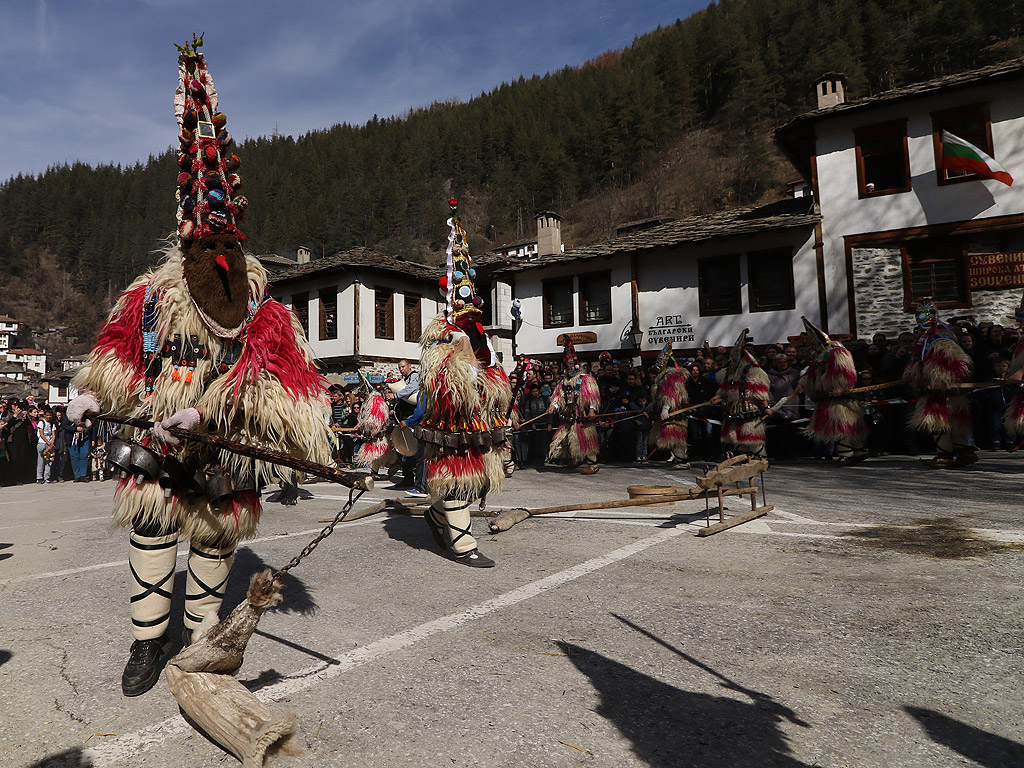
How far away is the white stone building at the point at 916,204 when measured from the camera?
15711 millimetres

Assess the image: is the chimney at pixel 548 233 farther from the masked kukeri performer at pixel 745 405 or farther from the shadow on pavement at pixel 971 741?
the shadow on pavement at pixel 971 741

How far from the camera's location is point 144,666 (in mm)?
2783

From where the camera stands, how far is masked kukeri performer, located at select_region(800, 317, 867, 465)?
9.90 metres

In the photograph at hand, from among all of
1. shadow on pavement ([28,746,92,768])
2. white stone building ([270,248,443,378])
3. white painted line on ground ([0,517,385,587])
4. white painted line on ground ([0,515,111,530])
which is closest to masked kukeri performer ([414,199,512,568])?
white painted line on ground ([0,517,385,587])

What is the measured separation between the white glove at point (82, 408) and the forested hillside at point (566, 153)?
4780cm

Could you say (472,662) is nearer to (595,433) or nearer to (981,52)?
(595,433)

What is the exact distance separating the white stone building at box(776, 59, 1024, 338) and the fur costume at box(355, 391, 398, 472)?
1358 centimetres

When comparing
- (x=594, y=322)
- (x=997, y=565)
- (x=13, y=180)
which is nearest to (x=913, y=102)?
(x=594, y=322)

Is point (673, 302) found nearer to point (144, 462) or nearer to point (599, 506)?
point (599, 506)

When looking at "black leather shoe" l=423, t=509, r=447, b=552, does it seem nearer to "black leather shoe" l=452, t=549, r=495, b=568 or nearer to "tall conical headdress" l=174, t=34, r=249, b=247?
"black leather shoe" l=452, t=549, r=495, b=568

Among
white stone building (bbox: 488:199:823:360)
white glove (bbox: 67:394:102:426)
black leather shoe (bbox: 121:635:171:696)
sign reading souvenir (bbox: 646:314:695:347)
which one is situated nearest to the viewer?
black leather shoe (bbox: 121:635:171:696)

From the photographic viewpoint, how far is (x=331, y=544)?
18.8ft

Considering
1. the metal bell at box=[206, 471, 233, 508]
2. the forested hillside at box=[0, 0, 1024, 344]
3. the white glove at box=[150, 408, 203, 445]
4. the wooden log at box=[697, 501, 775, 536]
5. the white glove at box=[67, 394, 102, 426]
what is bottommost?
the wooden log at box=[697, 501, 775, 536]

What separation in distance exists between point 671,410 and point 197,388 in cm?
935
